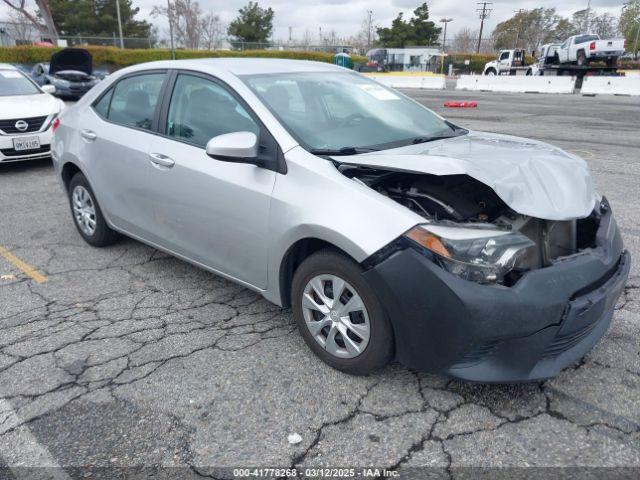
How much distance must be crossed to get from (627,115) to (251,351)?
1567 cm

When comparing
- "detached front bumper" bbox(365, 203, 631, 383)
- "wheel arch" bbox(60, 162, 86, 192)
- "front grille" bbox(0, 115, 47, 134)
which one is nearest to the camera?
"detached front bumper" bbox(365, 203, 631, 383)

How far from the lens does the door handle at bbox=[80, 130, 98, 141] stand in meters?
4.37

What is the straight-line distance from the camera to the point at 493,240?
2.45 metres

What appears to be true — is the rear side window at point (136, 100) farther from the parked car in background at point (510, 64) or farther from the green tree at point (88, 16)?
the green tree at point (88, 16)

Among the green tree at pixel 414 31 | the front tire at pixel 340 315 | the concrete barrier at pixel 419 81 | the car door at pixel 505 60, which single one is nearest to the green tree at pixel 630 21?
the green tree at pixel 414 31

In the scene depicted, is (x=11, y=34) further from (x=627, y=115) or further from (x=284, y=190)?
(x=284, y=190)

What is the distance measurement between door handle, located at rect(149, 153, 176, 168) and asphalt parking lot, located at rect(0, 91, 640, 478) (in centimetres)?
98

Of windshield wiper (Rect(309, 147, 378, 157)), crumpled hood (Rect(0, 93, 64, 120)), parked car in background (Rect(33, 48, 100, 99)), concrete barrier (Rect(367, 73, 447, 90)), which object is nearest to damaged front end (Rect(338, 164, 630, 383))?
windshield wiper (Rect(309, 147, 378, 157))

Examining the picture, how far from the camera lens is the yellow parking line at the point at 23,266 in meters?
4.30

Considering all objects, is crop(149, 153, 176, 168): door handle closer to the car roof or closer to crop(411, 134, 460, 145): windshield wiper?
the car roof

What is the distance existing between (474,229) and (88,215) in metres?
3.66

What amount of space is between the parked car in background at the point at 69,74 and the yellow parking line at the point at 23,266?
47.5 ft

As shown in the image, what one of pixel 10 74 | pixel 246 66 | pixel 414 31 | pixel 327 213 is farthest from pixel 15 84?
pixel 414 31

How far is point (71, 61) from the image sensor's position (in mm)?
18094
